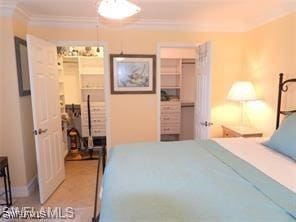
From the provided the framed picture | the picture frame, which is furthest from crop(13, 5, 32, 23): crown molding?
the framed picture

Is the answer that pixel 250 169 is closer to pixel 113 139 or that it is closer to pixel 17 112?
pixel 113 139

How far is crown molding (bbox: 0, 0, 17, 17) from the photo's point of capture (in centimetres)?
258

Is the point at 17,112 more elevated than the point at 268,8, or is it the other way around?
the point at 268,8

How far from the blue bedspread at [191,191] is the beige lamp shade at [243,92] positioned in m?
1.34

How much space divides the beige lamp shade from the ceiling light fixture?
196cm

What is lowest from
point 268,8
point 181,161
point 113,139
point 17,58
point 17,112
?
point 113,139

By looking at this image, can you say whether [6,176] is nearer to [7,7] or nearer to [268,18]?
[7,7]

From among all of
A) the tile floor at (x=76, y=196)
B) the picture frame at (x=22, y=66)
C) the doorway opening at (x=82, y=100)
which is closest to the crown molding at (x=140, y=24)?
the picture frame at (x=22, y=66)

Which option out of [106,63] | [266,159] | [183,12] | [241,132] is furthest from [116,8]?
[241,132]

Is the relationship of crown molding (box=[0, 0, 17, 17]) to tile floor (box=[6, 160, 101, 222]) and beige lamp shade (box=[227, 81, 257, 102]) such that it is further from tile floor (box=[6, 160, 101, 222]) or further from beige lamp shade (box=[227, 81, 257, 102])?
beige lamp shade (box=[227, 81, 257, 102])

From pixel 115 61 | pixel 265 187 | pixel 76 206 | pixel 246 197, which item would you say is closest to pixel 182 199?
pixel 246 197

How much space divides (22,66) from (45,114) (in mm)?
659

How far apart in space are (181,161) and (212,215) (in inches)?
32.1

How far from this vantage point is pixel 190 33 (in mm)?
3584
